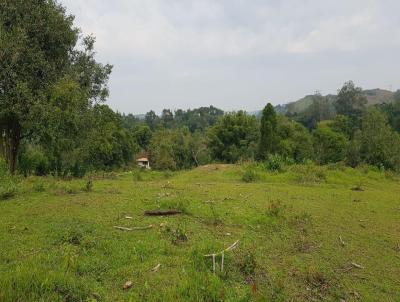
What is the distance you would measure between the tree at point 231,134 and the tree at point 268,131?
9.54 meters

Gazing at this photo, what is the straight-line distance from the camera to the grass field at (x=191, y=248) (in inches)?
169

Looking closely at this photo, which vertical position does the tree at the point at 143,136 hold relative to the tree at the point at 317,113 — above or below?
below

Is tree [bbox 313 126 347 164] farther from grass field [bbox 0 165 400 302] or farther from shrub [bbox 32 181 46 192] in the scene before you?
shrub [bbox 32 181 46 192]

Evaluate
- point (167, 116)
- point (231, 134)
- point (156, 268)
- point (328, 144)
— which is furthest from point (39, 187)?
point (167, 116)

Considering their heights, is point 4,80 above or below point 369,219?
above

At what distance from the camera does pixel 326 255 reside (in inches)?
240

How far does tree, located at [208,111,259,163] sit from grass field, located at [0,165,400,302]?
32713 millimetres

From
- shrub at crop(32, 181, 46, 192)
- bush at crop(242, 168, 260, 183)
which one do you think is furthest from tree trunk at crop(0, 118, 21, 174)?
bush at crop(242, 168, 260, 183)

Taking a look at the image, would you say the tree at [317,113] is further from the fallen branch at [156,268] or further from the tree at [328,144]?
the fallen branch at [156,268]

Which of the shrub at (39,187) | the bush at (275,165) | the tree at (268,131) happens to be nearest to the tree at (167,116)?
the tree at (268,131)

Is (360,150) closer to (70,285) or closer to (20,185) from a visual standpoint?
(20,185)

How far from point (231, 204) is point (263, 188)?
3.78 metres

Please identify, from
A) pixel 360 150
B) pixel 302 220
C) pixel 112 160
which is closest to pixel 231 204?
pixel 302 220

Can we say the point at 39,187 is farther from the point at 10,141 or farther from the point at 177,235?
the point at 177,235
